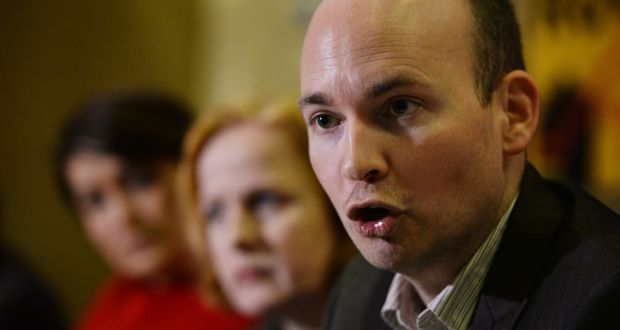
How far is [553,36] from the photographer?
1.90 m

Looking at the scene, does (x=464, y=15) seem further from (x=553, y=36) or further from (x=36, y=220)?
(x=36, y=220)

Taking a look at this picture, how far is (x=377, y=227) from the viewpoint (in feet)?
2.19

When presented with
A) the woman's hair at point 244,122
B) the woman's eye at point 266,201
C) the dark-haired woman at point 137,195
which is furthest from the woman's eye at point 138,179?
the woman's eye at point 266,201

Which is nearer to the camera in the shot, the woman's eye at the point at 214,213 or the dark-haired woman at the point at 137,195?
the woman's eye at the point at 214,213

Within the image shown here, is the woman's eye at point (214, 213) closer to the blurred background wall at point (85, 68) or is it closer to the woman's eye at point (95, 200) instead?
the woman's eye at point (95, 200)

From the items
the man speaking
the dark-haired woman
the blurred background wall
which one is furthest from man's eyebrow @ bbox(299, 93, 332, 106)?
the blurred background wall

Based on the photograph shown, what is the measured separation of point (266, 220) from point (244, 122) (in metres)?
0.17

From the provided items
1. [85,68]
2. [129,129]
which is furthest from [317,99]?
[85,68]

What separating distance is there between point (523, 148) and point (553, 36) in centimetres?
127

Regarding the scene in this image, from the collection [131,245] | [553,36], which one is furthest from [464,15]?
[553,36]

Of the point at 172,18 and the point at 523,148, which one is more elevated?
the point at 523,148

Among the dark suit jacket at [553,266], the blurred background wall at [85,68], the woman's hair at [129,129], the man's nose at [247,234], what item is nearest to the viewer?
the dark suit jacket at [553,266]

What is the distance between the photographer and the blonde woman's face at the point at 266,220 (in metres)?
1.26

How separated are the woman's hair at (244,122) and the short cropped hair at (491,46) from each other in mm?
615
